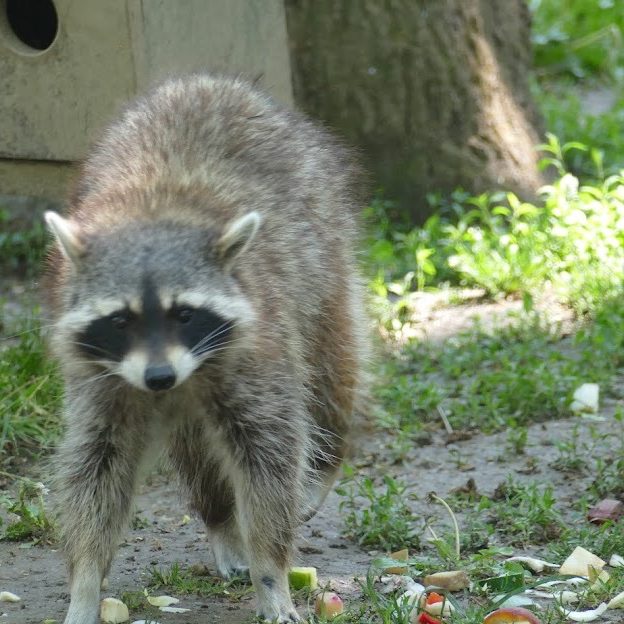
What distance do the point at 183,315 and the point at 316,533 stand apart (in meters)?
1.48

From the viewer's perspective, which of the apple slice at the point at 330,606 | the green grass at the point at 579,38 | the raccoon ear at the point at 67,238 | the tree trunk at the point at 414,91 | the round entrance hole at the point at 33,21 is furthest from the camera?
the green grass at the point at 579,38

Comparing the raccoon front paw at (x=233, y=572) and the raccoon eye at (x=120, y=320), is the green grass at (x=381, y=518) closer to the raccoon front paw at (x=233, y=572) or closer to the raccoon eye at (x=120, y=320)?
the raccoon front paw at (x=233, y=572)

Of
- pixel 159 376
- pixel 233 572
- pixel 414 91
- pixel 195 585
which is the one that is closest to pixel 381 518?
pixel 233 572

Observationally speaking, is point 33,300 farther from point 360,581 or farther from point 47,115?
point 360,581

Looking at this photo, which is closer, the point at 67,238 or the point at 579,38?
the point at 67,238

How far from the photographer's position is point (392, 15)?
7.72 meters

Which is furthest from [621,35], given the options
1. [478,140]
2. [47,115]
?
[47,115]

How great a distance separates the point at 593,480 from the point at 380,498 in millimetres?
869

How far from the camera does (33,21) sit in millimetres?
6547

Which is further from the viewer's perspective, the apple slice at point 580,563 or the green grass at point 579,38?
the green grass at point 579,38

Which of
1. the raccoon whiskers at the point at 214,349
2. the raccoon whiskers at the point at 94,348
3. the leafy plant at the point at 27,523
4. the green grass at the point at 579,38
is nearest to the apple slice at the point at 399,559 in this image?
the raccoon whiskers at the point at 214,349

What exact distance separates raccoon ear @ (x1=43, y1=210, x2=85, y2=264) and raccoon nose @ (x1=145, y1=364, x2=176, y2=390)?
485 millimetres

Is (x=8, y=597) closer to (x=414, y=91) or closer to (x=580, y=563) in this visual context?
(x=580, y=563)

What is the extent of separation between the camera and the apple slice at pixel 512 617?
12.0 ft
